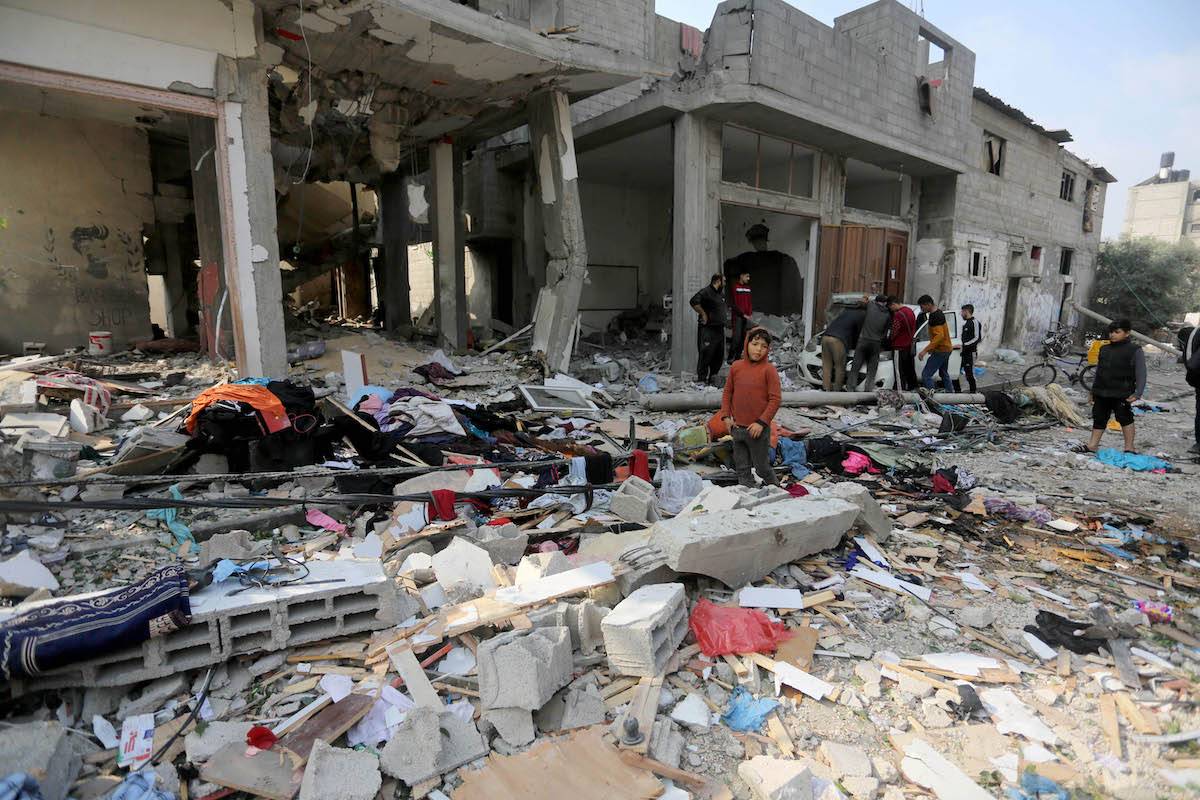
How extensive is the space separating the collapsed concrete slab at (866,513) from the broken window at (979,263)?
15.3 metres

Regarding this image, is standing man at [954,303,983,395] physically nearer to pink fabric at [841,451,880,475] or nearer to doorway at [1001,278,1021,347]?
pink fabric at [841,451,880,475]

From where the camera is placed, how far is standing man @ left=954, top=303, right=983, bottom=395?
410 inches

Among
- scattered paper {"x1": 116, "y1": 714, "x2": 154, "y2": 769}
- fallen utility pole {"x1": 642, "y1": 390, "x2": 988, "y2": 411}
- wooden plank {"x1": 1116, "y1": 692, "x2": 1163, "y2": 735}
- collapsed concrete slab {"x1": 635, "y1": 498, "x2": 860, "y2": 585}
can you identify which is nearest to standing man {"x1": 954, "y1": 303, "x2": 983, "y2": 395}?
fallen utility pole {"x1": 642, "y1": 390, "x2": 988, "y2": 411}

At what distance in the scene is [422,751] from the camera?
7.82 feet

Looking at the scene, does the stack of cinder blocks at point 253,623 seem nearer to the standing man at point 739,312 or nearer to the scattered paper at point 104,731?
the scattered paper at point 104,731

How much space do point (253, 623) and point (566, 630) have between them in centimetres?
147

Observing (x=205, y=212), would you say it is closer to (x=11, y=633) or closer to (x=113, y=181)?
(x=113, y=181)

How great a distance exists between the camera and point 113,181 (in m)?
9.87

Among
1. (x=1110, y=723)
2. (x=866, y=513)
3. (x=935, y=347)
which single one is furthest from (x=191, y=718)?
(x=935, y=347)

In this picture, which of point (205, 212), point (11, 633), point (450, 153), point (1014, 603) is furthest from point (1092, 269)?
point (11, 633)

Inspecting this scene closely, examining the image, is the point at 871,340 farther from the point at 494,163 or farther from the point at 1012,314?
the point at 1012,314

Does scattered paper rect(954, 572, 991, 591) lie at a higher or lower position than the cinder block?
lower

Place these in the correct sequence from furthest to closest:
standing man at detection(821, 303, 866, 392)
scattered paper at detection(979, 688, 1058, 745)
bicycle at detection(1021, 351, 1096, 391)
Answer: bicycle at detection(1021, 351, 1096, 391) < standing man at detection(821, 303, 866, 392) < scattered paper at detection(979, 688, 1058, 745)

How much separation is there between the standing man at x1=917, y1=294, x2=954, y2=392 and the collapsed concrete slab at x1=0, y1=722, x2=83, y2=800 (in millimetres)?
10631
